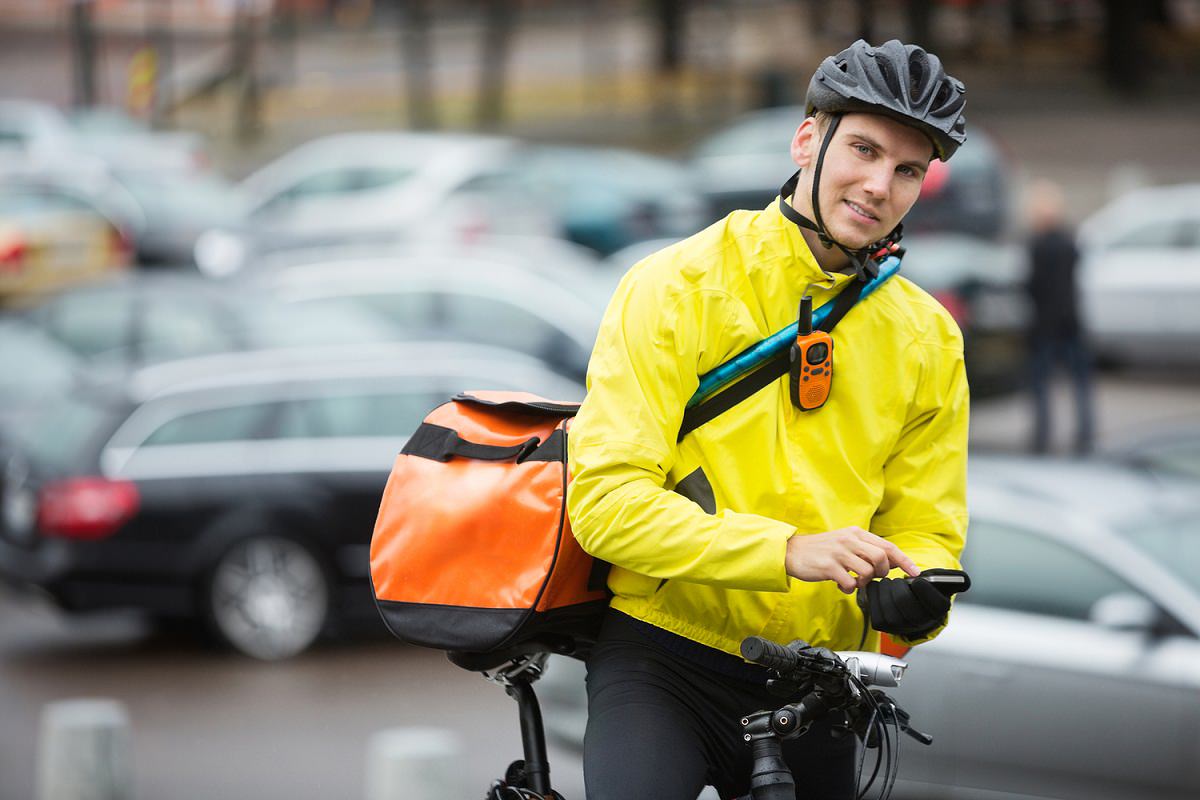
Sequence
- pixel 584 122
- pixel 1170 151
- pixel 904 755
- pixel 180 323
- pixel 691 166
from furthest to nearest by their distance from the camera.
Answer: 1. pixel 584 122
2. pixel 1170 151
3. pixel 691 166
4. pixel 180 323
5. pixel 904 755

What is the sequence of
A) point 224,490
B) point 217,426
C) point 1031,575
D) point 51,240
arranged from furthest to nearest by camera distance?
point 51,240, point 217,426, point 224,490, point 1031,575

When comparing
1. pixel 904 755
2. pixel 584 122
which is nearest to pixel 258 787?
pixel 904 755

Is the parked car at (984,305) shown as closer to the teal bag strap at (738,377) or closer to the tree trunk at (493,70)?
the teal bag strap at (738,377)

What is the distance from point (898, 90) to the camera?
10.00 ft

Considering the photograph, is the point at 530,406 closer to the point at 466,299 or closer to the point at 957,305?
the point at 466,299

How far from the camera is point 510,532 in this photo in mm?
3139

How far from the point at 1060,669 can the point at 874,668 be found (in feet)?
15.2

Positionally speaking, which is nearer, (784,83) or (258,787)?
(258,787)

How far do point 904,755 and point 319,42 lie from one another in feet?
141

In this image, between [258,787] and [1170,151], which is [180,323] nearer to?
[258,787]

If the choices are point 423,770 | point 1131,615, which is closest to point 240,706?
point 423,770

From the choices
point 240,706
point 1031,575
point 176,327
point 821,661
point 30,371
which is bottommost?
point 240,706

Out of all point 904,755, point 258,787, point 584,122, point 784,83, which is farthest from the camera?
point 584,122

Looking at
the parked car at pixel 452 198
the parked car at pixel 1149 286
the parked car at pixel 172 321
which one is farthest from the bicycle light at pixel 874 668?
the parked car at pixel 452 198
